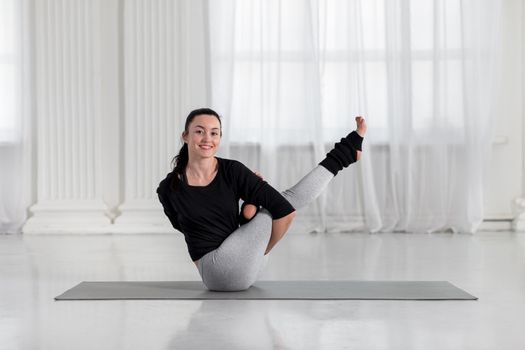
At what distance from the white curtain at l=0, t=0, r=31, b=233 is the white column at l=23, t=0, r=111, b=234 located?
0.31ft

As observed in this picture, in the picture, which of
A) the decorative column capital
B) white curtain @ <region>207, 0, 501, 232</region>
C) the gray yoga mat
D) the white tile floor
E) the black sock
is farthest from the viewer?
the decorative column capital

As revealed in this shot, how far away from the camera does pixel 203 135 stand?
3.31 m

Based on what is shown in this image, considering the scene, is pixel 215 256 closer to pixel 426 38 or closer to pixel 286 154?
pixel 286 154

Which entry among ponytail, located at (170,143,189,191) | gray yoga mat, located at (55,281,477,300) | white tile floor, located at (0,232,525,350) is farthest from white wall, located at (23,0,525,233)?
ponytail, located at (170,143,189,191)

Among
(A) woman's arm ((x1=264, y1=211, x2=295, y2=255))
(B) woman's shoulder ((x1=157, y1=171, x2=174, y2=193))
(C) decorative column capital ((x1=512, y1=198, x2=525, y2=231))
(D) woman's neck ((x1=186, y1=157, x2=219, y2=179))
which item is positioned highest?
(D) woman's neck ((x1=186, y1=157, x2=219, y2=179))

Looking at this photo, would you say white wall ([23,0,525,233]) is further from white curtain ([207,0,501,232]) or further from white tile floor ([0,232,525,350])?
white tile floor ([0,232,525,350])

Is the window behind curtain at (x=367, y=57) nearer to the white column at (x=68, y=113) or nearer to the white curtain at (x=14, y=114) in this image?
the white column at (x=68, y=113)

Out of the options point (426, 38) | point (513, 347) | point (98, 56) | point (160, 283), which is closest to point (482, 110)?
point (426, 38)

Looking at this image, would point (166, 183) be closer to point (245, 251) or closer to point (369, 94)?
point (245, 251)

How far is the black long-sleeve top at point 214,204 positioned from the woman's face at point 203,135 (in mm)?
125

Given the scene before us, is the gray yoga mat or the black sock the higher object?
the black sock

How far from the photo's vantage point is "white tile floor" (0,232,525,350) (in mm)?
2398

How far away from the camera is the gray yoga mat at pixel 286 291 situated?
3182 mm

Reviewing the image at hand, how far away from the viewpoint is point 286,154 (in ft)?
21.1
